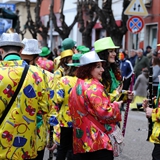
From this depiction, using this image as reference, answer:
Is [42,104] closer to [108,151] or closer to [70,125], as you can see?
[108,151]

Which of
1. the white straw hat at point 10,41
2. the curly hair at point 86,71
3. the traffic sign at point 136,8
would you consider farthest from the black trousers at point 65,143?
the traffic sign at point 136,8

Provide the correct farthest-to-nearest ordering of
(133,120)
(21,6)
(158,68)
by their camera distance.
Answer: (21,6)
(158,68)
(133,120)

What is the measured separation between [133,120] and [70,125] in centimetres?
614

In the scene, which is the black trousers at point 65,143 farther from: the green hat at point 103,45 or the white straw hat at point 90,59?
the white straw hat at point 90,59

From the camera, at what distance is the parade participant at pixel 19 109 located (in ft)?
13.1

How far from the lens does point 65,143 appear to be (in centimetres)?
637

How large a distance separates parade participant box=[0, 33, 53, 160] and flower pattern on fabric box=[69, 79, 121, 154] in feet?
1.66

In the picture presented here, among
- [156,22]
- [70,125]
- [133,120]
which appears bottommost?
[133,120]

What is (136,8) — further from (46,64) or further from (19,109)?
(19,109)

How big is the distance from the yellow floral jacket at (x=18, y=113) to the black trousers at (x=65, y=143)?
2.14 metres

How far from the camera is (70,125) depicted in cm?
621

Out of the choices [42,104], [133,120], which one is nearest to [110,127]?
[42,104]


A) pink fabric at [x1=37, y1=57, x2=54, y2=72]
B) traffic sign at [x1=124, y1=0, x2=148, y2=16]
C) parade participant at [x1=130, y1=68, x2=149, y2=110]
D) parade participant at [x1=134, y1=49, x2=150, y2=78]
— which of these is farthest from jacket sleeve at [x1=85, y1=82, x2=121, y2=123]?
parade participant at [x1=134, y1=49, x2=150, y2=78]

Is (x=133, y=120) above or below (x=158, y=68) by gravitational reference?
below
